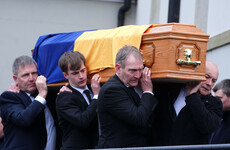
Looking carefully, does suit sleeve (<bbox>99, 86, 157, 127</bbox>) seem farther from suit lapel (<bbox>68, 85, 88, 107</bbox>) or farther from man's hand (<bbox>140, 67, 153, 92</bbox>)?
suit lapel (<bbox>68, 85, 88, 107</bbox>)

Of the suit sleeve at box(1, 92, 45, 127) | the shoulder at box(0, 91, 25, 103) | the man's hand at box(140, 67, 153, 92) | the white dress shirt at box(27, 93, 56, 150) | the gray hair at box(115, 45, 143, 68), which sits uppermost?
the gray hair at box(115, 45, 143, 68)

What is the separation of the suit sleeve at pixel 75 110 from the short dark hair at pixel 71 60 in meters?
0.26

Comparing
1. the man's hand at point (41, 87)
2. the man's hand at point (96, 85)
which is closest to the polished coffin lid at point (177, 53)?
the man's hand at point (96, 85)

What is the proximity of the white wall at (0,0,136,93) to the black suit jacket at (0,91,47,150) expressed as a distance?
24.7 feet

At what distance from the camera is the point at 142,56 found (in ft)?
16.0

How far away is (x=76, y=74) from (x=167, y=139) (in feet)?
3.53

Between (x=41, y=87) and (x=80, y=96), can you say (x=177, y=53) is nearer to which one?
(x=80, y=96)

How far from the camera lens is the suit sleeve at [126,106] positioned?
4375mm

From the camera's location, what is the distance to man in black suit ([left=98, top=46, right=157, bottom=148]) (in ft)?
14.4

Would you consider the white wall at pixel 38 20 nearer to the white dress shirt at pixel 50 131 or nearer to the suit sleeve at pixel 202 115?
the white dress shirt at pixel 50 131

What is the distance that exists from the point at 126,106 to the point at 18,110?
57.9 inches

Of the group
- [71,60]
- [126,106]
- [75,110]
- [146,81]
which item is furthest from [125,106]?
[71,60]

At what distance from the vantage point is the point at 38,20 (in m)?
13.3

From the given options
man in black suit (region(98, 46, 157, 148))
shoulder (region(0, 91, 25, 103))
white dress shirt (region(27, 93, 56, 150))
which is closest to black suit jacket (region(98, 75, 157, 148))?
man in black suit (region(98, 46, 157, 148))
